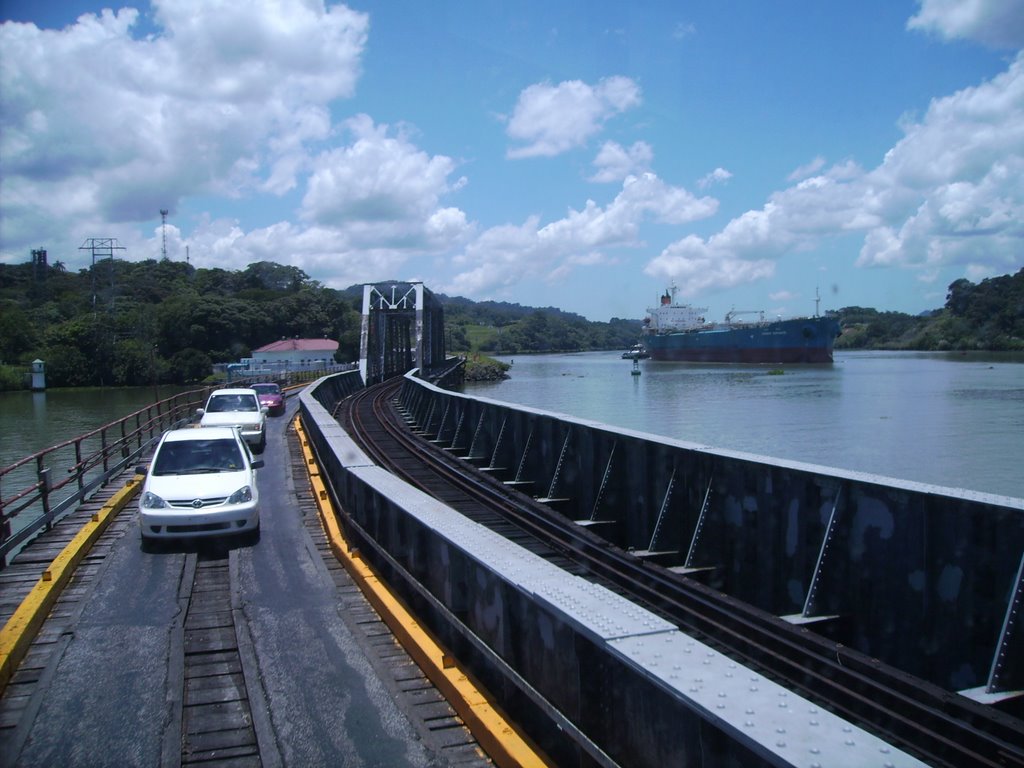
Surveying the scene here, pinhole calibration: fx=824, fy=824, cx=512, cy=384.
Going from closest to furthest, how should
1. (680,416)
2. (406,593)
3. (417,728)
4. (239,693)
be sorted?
(417,728) → (239,693) → (406,593) → (680,416)

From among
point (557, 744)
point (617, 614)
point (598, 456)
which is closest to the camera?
point (617, 614)

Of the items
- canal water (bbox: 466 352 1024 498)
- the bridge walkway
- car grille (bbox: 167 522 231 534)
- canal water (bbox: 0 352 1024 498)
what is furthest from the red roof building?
the bridge walkway

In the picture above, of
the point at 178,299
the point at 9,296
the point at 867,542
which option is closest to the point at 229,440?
the point at 867,542

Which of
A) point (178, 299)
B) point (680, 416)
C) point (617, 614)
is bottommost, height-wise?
→ point (680, 416)

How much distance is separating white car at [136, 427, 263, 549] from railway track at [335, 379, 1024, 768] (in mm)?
3574

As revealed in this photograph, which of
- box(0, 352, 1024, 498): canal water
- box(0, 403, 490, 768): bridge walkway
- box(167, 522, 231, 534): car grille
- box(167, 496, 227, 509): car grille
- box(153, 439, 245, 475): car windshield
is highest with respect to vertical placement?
box(153, 439, 245, 475): car windshield

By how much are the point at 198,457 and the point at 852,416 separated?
34.5 meters

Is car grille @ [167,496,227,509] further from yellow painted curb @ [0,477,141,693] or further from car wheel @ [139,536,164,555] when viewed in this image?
yellow painted curb @ [0,477,141,693]

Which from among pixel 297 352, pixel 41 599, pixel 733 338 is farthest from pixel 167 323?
pixel 41 599

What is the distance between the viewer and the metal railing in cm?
1041

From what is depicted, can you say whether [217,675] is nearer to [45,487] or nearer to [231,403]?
[45,487]

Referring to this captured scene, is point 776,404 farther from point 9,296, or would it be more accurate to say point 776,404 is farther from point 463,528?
point 9,296

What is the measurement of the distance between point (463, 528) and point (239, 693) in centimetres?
192

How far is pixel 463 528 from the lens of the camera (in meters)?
6.16
